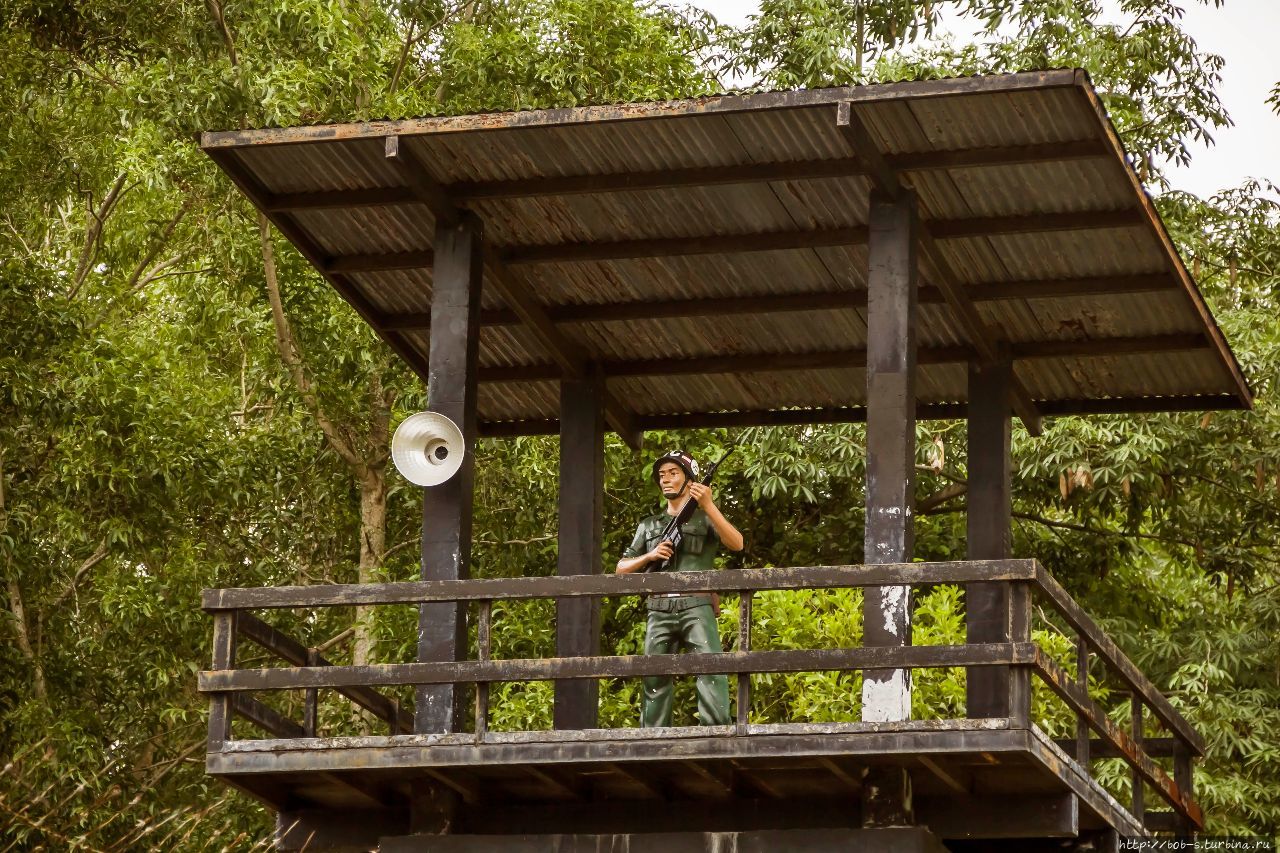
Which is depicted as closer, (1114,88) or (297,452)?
(297,452)

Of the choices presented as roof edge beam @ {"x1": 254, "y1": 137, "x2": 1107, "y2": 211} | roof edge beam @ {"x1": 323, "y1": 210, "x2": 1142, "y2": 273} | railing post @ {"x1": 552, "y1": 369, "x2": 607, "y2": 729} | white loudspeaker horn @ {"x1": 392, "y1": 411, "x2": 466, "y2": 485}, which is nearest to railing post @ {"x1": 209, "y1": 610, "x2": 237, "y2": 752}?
white loudspeaker horn @ {"x1": 392, "y1": 411, "x2": 466, "y2": 485}

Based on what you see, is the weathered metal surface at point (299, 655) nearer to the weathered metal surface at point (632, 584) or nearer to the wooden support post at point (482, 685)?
the weathered metal surface at point (632, 584)

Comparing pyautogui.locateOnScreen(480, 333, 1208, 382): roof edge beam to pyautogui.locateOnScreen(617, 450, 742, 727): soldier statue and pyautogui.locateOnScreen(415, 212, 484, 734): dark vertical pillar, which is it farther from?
pyautogui.locateOnScreen(415, 212, 484, 734): dark vertical pillar

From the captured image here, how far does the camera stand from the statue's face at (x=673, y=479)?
1195cm

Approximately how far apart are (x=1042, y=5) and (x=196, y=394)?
10.3 metres

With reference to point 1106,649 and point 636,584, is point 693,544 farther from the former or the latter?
point 1106,649

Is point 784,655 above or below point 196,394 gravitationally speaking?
below

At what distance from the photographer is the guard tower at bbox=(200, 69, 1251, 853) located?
10.3 meters

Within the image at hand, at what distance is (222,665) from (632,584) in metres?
2.10

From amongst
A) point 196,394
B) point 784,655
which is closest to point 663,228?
point 784,655

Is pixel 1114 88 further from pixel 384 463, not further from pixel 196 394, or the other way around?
pixel 196 394

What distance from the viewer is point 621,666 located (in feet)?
33.1

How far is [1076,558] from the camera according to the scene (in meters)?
24.0

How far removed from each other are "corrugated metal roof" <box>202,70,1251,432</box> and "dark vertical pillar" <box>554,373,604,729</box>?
430mm
